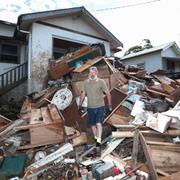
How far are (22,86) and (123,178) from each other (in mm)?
9693

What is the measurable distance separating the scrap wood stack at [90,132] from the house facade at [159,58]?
12.0 metres

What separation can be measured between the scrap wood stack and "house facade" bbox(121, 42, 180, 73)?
11992mm

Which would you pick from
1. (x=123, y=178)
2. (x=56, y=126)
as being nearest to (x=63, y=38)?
(x=56, y=126)

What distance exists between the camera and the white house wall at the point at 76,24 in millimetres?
15205

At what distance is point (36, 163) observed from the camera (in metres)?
7.71

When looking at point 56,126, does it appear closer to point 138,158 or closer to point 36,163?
point 36,163

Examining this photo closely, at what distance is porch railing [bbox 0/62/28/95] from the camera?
14.8 m

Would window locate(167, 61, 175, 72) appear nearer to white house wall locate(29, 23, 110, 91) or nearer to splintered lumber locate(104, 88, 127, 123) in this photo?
white house wall locate(29, 23, 110, 91)

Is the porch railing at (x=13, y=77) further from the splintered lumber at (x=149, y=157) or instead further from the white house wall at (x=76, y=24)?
the splintered lumber at (x=149, y=157)

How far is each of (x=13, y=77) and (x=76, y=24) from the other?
3.81 metres

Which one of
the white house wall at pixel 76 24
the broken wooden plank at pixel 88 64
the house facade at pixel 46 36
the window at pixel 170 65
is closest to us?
the broken wooden plank at pixel 88 64

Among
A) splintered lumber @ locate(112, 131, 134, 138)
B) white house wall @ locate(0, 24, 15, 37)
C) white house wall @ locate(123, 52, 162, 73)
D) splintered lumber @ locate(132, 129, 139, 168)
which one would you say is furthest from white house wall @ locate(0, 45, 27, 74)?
white house wall @ locate(123, 52, 162, 73)

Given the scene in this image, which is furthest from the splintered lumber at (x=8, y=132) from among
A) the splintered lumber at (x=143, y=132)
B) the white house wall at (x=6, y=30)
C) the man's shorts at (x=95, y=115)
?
the white house wall at (x=6, y=30)

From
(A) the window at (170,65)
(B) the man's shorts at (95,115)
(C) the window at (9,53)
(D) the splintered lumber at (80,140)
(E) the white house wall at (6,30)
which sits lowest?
(D) the splintered lumber at (80,140)
